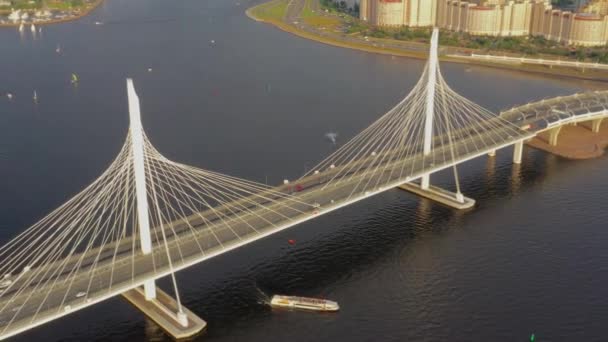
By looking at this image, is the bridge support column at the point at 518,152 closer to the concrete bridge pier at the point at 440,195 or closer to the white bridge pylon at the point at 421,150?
the white bridge pylon at the point at 421,150

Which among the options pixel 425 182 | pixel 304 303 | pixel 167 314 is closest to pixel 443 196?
pixel 425 182

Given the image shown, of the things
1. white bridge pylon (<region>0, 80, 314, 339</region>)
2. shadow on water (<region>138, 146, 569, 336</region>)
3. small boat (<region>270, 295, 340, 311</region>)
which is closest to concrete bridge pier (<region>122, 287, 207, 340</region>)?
white bridge pylon (<region>0, 80, 314, 339</region>)

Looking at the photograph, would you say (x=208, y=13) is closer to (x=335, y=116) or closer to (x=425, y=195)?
(x=335, y=116)

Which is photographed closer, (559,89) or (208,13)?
(559,89)

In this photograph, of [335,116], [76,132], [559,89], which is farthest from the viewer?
[559,89]

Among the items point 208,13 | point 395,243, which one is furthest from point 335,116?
point 208,13

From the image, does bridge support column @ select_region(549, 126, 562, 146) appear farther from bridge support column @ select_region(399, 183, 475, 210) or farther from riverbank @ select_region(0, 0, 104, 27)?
riverbank @ select_region(0, 0, 104, 27)
